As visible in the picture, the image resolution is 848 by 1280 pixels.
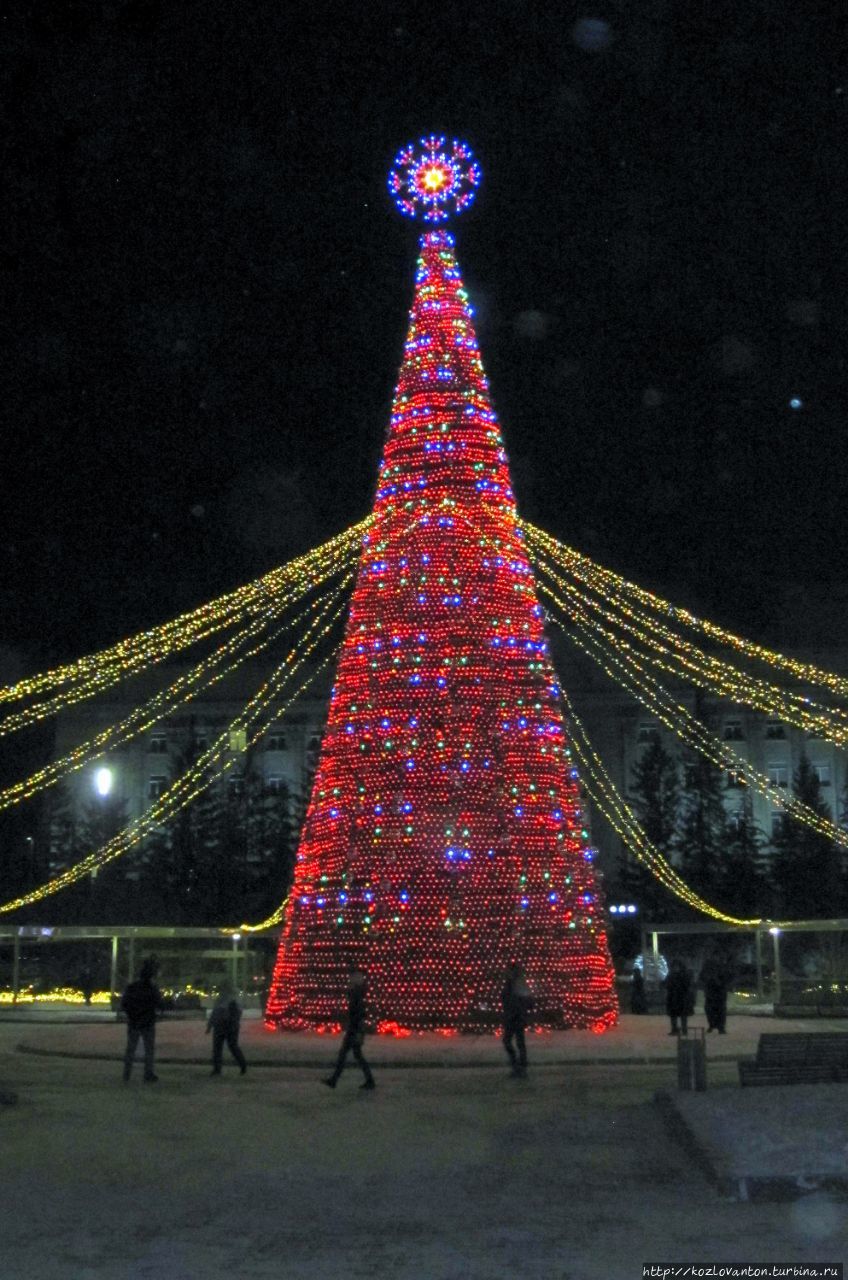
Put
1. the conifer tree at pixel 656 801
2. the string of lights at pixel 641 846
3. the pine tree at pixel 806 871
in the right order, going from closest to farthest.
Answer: the string of lights at pixel 641 846, the pine tree at pixel 806 871, the conifer tree at pixel 656 801

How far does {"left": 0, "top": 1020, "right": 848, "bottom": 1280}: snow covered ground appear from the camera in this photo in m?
7.23

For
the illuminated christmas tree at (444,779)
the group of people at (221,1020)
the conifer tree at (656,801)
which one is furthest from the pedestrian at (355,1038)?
the conifer tree at (656,801)

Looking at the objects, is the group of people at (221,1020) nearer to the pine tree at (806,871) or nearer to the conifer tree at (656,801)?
the pine tree at (806,871)

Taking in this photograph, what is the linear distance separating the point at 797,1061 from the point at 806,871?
39.5m

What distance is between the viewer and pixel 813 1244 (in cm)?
734

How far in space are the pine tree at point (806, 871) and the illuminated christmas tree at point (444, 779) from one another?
103ft

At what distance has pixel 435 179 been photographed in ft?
77.4

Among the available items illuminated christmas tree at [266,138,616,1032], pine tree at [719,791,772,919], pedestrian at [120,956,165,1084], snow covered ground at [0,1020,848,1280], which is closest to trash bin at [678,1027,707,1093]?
snow covered ground at [0,1020,848,1280]

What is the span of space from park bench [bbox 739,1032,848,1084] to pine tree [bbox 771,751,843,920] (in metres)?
37.4

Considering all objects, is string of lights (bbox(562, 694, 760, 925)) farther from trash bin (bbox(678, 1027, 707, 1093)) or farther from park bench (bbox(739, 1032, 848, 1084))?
trash bin (bbox(678, 1027, 707, 1093))

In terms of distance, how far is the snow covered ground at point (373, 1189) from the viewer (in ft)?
23.7

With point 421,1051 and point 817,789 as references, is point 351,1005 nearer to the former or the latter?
point 421,1051

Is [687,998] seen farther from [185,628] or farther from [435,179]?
[435,179]

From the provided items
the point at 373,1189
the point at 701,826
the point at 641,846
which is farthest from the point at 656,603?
the point at 701,826
